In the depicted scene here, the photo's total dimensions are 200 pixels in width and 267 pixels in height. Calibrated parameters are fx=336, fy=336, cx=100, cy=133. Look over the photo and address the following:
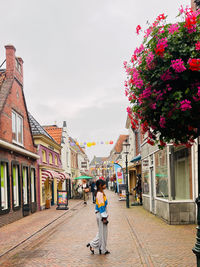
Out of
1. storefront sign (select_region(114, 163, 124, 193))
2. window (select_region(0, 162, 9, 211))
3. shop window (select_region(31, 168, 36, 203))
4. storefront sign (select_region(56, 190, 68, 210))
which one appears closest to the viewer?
window (select_region(0, 162, 9, 211))

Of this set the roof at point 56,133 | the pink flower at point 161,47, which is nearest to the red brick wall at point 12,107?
the pink flower at point 161,47

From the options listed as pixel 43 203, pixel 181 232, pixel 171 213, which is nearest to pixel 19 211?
pixel 43 203

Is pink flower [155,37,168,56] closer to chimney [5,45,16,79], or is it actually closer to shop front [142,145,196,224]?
shop front [142,145,196,224]

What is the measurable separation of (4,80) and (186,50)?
12676 millimetres

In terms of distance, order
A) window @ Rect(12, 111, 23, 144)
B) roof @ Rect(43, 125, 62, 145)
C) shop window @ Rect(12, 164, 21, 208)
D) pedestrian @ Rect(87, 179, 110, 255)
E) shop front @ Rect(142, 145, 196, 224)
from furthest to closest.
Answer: roof @ Rect(43, 125, 62, 145), window @ Rect(12, 111, 23, 144), shop window @ Rect(12, 164, 21, 208), shop front @ Rect(142, 145, 196, 224), pedestrian @ Rect(87, 179, 110, 255)

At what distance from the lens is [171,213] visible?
11.7m

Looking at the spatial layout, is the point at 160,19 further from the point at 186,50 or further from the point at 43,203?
the point at 43,203

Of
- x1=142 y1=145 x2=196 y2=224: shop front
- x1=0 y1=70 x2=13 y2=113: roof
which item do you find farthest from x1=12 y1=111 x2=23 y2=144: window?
x1=142 y1=145 x2=196 y2=224: shop front

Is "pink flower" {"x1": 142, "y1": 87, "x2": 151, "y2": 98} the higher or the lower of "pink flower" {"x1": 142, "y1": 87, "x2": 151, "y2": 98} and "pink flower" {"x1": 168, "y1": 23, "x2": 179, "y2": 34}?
the lower

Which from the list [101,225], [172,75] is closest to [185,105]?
[172,75]

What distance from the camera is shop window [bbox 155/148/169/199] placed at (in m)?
13.0

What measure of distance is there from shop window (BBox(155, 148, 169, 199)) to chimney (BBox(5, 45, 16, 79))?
7785 mm

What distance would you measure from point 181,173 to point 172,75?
8165 millimetres

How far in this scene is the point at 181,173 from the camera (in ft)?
39.8
